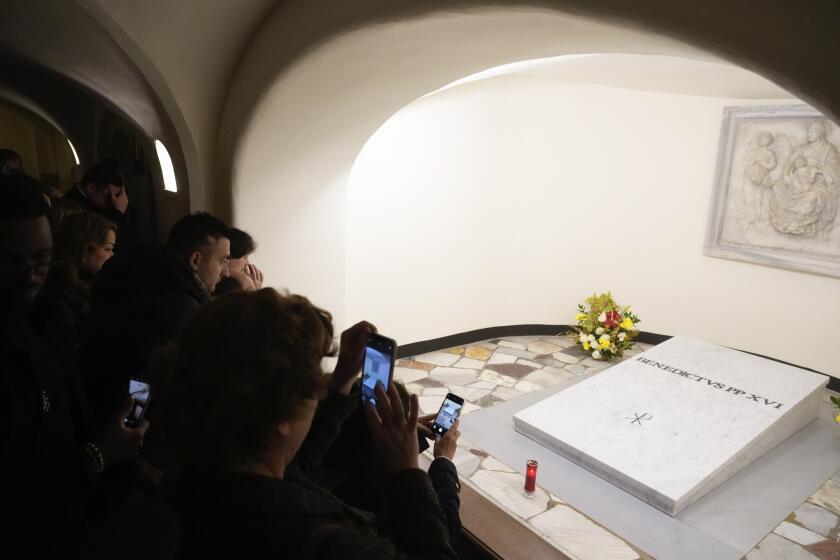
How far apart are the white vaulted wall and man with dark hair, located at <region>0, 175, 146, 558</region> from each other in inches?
184

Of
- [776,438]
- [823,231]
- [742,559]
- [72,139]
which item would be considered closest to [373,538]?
[742,559]

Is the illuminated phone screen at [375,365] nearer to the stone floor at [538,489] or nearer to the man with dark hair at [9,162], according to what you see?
the stone floor at [538,489]

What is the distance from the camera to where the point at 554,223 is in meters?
7.84

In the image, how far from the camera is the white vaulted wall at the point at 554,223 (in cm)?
654

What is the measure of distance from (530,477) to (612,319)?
147 inches

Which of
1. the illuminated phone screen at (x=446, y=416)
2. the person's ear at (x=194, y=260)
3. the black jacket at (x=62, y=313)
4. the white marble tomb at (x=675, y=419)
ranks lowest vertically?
the white marble tomb at (x=675, y=419)

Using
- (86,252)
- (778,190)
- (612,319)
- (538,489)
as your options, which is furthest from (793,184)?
(86,252)

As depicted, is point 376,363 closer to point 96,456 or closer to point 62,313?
point 96,456

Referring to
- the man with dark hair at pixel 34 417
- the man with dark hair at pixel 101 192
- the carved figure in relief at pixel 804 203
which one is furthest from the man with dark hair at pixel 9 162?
the carved figure in relief at pixel 804 203

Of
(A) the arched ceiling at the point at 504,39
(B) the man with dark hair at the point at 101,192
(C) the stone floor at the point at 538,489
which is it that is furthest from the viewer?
(B) the man with dark hair at the point at 101,192

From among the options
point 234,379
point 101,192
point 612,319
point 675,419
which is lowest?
point 675,419

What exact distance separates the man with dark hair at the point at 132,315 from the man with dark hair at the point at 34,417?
35cm

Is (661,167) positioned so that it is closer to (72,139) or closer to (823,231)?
(823,231)

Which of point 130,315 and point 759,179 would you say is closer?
point 130,315
